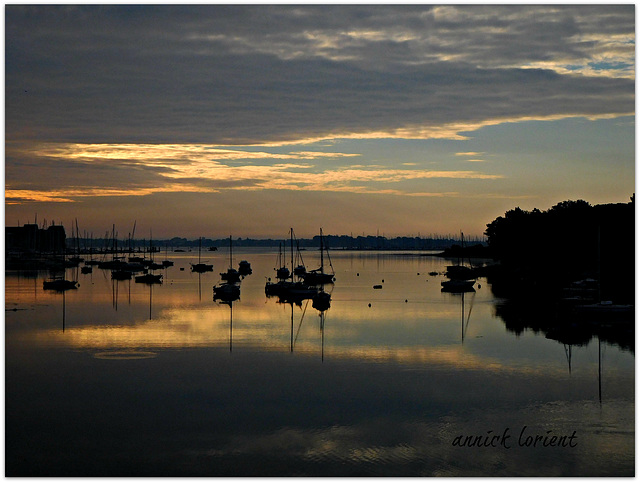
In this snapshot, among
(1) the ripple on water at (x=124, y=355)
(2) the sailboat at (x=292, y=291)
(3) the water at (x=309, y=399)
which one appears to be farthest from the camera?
(2) the sailboat at (x=292, y=291)

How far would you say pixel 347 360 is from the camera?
40031 mm

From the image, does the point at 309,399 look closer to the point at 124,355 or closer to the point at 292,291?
the point at 124,355

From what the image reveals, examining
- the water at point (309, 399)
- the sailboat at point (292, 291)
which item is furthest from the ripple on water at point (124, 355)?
the sailboat at point (292, 291)

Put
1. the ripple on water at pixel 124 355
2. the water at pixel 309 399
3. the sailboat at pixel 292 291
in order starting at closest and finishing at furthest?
the water at pixel 309 399 → the ripple on water at pixel 124 355 → the sailboat at pixel 292 291

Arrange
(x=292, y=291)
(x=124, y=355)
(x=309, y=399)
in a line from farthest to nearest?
(x=292, y=291) → (x=124, y=355) → (x=309, y=399)

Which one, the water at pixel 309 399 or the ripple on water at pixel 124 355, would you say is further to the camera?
the ripple on water at pixel 124 355

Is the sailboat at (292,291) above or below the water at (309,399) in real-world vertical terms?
above

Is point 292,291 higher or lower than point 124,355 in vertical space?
higher

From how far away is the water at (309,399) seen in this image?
22.8 m

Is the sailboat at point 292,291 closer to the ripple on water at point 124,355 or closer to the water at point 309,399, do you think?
the water at point 309,399

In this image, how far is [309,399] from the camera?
30516 millimetres

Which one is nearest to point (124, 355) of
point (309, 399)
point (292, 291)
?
point (309, 399)

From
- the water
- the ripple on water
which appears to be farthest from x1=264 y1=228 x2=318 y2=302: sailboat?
the ripple on water

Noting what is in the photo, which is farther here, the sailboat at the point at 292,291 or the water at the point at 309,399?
the sailboat at the point at 292,291
